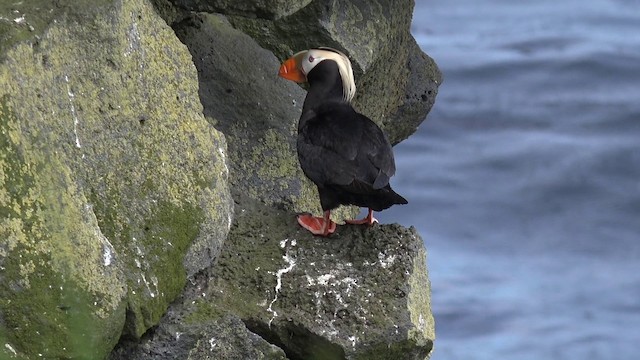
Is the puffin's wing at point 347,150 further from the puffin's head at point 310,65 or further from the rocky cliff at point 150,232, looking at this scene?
the puffin's head at point 310,65

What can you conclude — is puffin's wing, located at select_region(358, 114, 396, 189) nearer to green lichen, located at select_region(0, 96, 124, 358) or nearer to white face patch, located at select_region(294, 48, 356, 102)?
white face patch, located at select_region(294, 48, 356, 102)

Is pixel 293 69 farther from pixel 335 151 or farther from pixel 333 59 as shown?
pixel 335 151

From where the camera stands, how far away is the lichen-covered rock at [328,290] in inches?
179

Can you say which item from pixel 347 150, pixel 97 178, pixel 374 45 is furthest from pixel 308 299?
pixel 374 45

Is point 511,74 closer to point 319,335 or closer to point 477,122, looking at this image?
point 477,122

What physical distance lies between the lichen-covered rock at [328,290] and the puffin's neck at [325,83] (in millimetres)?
791

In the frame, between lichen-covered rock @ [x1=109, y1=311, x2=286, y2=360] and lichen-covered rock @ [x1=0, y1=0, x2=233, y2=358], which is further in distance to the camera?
lichen-covered rock @ [x1=109, y1=311, x2=286, y2=360]

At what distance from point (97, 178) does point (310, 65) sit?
161 centimetres

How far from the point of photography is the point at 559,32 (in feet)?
48.6

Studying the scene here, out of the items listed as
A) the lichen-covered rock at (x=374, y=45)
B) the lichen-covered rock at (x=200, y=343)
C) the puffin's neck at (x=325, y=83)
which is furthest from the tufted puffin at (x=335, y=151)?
the lichen-covered rock at (x=200, y=343)

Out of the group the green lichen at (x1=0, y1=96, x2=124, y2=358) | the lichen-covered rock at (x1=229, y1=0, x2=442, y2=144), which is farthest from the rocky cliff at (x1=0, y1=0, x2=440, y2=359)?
the lichen-covered rock at (x1=229, y1=0, x2=442, y2=144)

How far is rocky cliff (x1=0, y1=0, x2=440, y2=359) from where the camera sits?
12.8 feet

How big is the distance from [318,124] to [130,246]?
4.03 ft

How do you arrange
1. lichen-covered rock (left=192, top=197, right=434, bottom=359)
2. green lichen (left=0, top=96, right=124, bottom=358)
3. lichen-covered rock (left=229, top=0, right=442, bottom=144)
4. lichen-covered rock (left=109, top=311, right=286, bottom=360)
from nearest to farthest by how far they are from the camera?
green lichen (left=0, top=96, right=124, bottom=358)
lichen-covered rock (left=109, top=311, right=286, bottom=360)
lichen-covered rock (left=192, top=197, right=434, bottom=359)
lichen-covered rock (left=229, top=0, right=442, bottom=144)
